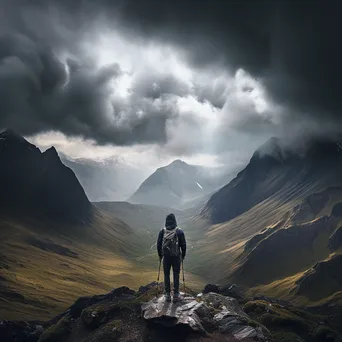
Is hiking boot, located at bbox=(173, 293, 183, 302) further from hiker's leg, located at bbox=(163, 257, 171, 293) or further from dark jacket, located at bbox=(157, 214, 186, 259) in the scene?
dark jacket, located at bbox=(157, 214, 186, 259)

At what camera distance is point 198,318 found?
32.2 meters

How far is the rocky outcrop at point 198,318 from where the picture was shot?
30969 mm

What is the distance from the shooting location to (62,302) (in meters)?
190

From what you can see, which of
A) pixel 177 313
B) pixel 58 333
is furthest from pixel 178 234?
pixel 58 333

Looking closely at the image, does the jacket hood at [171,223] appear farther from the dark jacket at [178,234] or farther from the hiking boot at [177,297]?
the hiking boot at [177,297]

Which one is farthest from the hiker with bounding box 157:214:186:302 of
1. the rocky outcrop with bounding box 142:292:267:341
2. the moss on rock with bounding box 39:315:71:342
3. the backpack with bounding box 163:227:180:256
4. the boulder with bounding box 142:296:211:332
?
the moss on rock with bounding box 39:315:71:342

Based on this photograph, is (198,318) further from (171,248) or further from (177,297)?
(171,248)

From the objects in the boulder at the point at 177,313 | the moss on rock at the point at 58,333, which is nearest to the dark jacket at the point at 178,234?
the boulder at the point at 177,313

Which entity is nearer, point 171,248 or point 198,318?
point 198,318

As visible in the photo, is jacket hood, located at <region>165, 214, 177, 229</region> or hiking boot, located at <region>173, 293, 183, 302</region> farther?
jacket hood, located at <region>165, 214, 177, 229</region>

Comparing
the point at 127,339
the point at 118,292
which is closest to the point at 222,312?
the point at 127,339

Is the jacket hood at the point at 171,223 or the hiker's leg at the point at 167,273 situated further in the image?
the jacket hood at the point at 171,223

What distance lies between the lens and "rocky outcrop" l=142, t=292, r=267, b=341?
102 ft

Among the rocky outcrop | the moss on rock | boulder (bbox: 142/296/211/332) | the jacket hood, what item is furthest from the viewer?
the moss on rock
